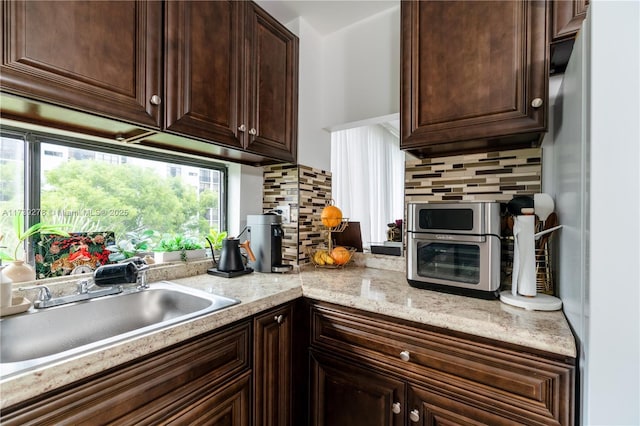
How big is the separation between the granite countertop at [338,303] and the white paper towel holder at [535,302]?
0.08 ft

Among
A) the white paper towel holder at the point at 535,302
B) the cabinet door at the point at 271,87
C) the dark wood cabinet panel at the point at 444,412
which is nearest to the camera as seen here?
the dark wood cabinet panel at the point at 444,412

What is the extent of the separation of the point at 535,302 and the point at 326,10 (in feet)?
6.03

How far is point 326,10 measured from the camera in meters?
1.78

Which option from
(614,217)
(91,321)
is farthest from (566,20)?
(91,321)

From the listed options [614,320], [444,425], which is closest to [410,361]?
[444,425]

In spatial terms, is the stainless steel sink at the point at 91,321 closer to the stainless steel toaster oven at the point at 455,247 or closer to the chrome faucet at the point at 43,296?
the chrome faucet at the point at 43,296

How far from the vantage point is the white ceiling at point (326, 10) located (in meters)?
1.71

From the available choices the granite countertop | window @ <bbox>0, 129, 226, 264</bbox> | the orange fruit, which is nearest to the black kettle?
the granite countertop

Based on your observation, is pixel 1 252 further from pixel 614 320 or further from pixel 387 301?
pixel 614 320

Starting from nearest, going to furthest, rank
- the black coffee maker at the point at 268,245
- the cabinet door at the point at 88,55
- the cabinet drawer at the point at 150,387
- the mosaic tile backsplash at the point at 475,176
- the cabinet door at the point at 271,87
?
the cabinet drawer at the point at 150,387, the cabinet door at the point at 88,55, the mosaic tile backsplash at the point at 475,176, the cabinet door at the point at 271,87, the black coffee maker at the point at 268,245

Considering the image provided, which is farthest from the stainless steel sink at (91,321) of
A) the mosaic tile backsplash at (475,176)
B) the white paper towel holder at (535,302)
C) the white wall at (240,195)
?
the mosaic tile backsplash at (475,176)

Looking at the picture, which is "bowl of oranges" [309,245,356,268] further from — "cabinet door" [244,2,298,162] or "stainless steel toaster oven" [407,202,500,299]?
"cabinet door" [244,2,298,162]

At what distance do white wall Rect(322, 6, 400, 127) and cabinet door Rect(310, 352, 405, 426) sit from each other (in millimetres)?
1408

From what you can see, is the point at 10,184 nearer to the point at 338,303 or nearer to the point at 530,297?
the point at 338,303
